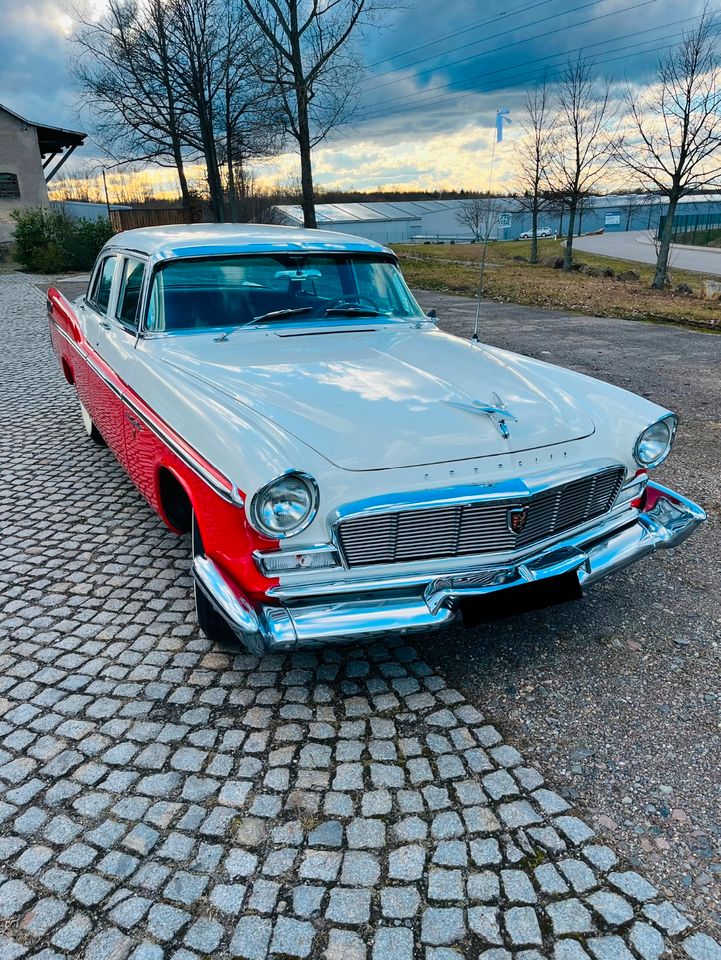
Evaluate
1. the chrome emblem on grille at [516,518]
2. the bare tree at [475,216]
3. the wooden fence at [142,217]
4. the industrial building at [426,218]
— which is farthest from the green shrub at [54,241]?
the industrial building at [426,218]

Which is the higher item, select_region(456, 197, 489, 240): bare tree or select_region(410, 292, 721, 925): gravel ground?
select_region(456, 197, 489, 240): bare tree

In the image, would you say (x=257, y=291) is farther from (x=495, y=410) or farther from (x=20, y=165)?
(x=20, y=165)

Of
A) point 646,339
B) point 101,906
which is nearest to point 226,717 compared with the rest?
point 101,906

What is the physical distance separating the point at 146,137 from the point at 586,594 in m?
21.6

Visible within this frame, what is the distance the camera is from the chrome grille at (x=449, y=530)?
96.2 inches

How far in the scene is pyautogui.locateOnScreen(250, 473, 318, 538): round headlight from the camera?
2.33 meters

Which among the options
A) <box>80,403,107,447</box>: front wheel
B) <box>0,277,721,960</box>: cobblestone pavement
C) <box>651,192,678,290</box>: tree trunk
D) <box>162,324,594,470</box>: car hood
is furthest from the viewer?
<box>651,192,678,290</box>: tree trunk

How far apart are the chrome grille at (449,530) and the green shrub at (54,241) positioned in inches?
929

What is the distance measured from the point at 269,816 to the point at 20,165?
106 feet

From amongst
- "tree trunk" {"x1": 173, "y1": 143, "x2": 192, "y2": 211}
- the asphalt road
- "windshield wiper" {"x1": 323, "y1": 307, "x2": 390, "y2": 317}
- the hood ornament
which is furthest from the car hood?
the asphalt road

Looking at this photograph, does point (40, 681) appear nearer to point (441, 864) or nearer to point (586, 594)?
point (441, 864)

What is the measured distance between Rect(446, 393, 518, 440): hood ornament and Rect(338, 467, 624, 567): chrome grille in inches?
11.9

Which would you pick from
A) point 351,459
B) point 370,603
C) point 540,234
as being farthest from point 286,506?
point 540,234

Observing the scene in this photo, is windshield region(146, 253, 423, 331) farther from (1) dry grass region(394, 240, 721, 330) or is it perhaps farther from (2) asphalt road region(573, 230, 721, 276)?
(2) asphalt road region(573, 230, 721, 276)
